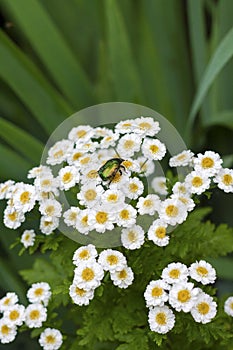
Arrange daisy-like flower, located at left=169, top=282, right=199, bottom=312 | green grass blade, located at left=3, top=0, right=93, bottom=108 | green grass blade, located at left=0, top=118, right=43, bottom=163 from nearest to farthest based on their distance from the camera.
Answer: daisy-like flower, located at left=169, top=282, right=199, bottom=312 → green grass blade, located at left=0, top=118, right=43, bottom=163 → green grass blade, located at left=3, top=0, right=93, bottom=108

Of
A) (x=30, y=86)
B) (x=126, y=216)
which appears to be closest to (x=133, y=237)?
(x=126, y=216)

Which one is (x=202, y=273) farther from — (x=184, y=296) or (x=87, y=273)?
(x=87, y=273)

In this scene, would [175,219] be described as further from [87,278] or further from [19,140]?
[19,140]

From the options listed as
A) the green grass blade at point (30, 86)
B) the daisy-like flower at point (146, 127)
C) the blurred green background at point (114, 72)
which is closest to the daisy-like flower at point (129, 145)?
the daisy-like flower at point (146, 127)

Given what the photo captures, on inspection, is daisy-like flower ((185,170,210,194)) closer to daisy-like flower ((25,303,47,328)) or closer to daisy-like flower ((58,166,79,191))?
daisy-like flower ((58,166,79,191))

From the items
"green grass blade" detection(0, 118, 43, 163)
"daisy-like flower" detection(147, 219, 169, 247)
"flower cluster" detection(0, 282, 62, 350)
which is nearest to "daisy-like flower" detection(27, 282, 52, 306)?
"flower cluster" detection(0, 282, 62, 350)

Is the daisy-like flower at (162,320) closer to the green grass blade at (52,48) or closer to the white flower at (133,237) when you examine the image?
the white flower at (133,237)
